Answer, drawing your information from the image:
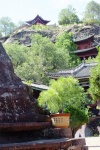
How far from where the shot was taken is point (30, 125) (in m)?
5.31

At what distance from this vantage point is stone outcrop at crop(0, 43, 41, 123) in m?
5.55

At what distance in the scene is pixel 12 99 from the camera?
570cm

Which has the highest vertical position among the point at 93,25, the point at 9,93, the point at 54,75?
the point at 93,25

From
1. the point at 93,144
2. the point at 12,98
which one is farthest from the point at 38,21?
the point at 12,98

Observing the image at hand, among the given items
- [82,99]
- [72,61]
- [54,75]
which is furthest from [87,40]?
[82,99]

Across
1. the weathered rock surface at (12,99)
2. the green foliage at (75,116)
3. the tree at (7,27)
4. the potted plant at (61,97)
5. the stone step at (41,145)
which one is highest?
the tree at (7,27)

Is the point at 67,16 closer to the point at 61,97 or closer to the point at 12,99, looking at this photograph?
the point at 61,97

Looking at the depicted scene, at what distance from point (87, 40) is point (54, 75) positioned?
24.0 m

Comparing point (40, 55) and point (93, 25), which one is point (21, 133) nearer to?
point (40, 55)

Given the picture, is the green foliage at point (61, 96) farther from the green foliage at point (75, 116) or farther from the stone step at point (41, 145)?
the stone step at point (41, 145)

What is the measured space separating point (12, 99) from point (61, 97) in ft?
22.0

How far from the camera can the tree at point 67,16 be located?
68438 millimetres

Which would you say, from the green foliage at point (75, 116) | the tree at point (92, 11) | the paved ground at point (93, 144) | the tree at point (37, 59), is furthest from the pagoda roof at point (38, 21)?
the green foliage at point (75, 116)

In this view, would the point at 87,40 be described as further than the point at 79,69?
Yes
